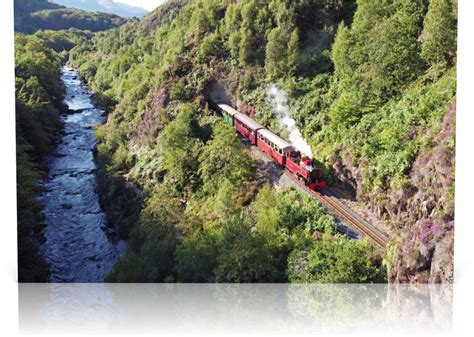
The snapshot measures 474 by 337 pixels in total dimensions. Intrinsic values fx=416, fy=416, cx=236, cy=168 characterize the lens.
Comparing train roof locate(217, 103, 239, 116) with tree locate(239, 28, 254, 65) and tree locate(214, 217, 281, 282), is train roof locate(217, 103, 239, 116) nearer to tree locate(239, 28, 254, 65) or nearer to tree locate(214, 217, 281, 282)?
tree locate(239, 28, 254, 65)

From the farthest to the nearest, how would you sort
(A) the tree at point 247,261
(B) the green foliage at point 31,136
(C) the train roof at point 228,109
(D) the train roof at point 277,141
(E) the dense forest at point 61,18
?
(E) the dense forest at point 61,18, (C) the train roof at point 228,109, (D) the train roof at point 277,141, (B) the green foliage at point 31,136, (A) the tree at point 247,261

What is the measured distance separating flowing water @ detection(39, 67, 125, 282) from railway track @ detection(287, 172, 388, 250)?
1128 cm

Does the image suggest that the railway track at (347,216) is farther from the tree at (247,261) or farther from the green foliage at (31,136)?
the green foliage at (31,136)

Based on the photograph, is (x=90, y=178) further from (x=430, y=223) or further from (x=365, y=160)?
(x=430, y=223)

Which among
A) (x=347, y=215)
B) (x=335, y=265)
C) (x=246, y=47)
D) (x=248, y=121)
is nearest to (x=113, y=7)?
(x=248, y=121)

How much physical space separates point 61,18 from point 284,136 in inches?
2418

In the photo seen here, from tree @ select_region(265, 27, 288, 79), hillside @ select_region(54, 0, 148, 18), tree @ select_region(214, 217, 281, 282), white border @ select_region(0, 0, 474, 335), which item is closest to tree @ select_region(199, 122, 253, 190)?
tree @ select_region(214, 217, 281, 282)

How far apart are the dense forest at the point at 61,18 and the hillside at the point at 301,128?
36.0m

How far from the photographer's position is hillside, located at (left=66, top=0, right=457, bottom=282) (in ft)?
47.9

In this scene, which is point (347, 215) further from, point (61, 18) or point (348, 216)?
point (61, 18)

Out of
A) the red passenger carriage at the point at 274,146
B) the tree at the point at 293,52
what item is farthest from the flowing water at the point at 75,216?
the tree at the point at 293,52

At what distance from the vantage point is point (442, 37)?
17.7 m

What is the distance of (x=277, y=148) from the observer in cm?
2275

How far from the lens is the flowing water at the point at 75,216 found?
71.3ft
